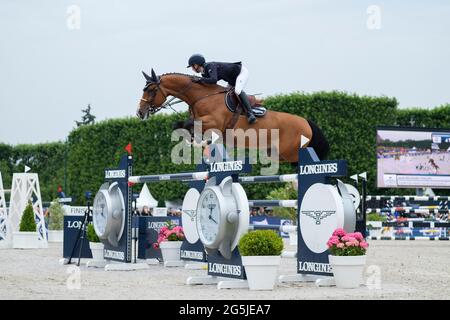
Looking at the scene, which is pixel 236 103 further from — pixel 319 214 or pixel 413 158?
pixel 413 158

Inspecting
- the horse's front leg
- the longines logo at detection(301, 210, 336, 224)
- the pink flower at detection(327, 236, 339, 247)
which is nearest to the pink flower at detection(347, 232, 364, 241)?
the pink flower at detection(327, 236, 339, 247)

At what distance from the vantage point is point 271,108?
2486 centimetres

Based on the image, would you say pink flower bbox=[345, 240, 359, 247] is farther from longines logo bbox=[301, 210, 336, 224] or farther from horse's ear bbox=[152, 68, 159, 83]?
horse's ear bbox=[152, 68, 159, 83]

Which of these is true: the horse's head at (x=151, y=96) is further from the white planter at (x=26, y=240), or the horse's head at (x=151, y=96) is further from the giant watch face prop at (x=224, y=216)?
the white planter at (x=26, y=240)

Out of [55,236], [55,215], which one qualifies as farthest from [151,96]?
[55,236]

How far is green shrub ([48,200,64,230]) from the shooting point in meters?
19.5

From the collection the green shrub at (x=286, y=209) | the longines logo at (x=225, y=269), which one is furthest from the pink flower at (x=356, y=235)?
the green shrub at (x=286, y=209)

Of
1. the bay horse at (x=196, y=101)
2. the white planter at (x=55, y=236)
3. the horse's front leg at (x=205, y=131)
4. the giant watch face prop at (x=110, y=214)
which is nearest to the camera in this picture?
the horse's front leg at (x=205, y=131)

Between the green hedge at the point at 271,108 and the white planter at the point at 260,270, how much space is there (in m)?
15.8

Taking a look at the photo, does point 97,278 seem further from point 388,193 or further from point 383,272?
point 388,193

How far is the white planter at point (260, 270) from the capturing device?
7.71 m

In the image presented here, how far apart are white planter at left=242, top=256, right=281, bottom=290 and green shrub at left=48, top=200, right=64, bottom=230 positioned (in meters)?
12.5
